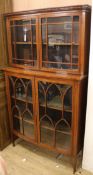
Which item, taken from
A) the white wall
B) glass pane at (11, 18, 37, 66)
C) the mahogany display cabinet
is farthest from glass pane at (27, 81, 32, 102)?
the white wall

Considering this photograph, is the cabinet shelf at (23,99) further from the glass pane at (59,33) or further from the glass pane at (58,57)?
the glass pane at (59,33)

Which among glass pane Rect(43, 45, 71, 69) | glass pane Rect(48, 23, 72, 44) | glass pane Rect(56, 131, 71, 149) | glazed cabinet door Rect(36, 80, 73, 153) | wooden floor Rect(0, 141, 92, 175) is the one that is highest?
glass pane Rect(48, 23, 72, 44)

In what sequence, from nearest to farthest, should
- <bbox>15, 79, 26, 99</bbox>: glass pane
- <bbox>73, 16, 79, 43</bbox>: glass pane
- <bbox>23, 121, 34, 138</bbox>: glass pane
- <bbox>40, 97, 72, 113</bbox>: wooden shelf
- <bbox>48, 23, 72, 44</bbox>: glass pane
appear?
<bbox>73, 16, 79, 43</bbox>: glass pane → <bbox>48, 23, 72, 44</bbox>: glass pane → <bbox>40, 97, 72, 113</bbox>: wooden shelf → <bbox>15, 79, 26, 99</bbox>: glass pane → <bbox>23, 121, 34, 138</bbox>: glass pane

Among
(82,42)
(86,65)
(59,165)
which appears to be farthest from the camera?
(59,165)

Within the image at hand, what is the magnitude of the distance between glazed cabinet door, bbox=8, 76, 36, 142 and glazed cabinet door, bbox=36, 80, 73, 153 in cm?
11

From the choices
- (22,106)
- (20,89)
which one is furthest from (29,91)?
(22,106)

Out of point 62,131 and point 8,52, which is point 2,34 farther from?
point 62,131

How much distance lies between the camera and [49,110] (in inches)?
80.3

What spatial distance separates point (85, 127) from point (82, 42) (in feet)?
2.84

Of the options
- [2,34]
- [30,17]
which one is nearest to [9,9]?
[2,34]

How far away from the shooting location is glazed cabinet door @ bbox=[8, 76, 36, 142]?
2104mm

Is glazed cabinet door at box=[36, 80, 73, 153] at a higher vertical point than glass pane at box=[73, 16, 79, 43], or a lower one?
lower

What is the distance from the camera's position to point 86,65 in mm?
1820

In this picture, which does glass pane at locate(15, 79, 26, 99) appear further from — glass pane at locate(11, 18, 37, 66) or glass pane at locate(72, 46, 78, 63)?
glass pane at locate(72, 46, 78, 63)
